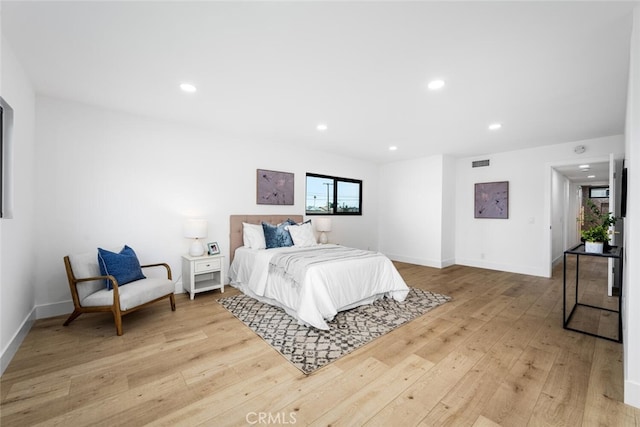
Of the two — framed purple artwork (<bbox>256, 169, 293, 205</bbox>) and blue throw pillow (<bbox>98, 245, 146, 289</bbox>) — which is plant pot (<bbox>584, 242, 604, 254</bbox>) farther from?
blue throw pillow (<bbox>98, 245, 146, 289</bbox>)

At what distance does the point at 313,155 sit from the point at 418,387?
444 cm

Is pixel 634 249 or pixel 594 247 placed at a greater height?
pixel 634 249

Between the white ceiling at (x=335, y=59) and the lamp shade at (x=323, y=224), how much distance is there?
2085 millimetres

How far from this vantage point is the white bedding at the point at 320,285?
2816 millimetres

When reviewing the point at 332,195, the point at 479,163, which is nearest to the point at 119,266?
the point at 332,195

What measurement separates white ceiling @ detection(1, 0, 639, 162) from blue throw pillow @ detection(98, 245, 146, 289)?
70.0 inches

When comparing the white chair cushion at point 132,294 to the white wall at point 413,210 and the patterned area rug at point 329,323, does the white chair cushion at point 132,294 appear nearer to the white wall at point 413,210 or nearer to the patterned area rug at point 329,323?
the patterned area rug at point 329,323

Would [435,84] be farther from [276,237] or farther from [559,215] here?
[559,215]

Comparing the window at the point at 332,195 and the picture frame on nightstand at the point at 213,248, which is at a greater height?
the window at the point at 332,195

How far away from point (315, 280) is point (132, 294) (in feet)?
6.07

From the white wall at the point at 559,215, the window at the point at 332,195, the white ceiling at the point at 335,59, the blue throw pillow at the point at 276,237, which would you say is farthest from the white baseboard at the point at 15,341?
the white wall at the point at 559,215

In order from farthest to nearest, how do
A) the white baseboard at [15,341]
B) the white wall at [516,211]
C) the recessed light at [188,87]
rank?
the white wall at [516,211], the recessed light at [188,87], the white baseboard at [15,341]

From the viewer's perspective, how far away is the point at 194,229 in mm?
3689

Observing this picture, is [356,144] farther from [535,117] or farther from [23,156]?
[23,156]
